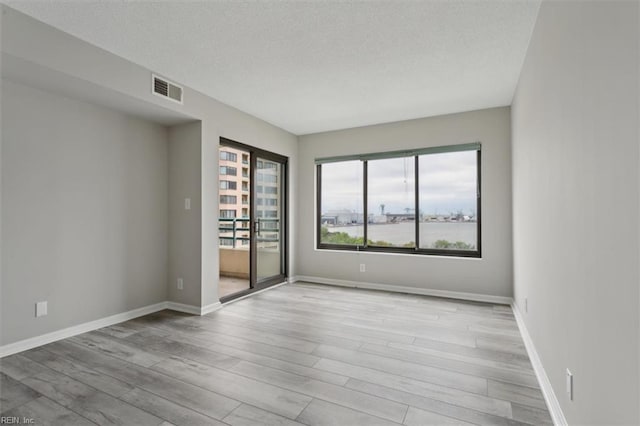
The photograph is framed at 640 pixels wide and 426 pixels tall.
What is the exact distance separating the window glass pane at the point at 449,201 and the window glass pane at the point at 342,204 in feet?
3.40

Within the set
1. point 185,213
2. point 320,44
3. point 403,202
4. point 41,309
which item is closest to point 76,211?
point 41,309

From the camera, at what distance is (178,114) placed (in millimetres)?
3576

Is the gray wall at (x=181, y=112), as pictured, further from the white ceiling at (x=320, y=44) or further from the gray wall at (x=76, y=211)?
the gray wall at (x=76, y=211)

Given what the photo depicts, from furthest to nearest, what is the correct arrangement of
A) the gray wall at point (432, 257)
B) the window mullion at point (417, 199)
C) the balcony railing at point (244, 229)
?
the balcony railing at point (244, 229)
the window mullion at point (417, 199)
the gray wall at point (432, 257)

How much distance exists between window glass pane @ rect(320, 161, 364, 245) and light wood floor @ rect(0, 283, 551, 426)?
1.93m

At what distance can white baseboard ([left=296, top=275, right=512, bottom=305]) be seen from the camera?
13.8 feet

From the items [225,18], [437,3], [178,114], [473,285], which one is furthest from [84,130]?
[473,285]

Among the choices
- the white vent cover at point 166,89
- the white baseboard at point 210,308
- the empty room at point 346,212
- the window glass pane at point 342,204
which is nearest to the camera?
the empty room at point 346,212

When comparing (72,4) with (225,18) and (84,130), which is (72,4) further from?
(84,130)

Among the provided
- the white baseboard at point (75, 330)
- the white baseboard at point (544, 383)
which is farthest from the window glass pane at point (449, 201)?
the white baseboard at point (75, 330)

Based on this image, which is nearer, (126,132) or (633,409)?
(633,409)

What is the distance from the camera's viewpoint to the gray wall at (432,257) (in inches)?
165

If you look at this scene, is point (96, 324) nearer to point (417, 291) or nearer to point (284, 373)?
point (284, 373)

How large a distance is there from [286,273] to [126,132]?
123 inches
